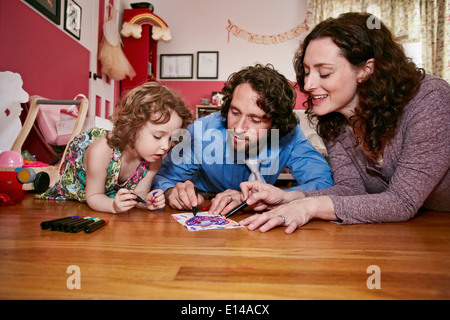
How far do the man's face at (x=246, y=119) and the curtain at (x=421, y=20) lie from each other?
14.0 feet

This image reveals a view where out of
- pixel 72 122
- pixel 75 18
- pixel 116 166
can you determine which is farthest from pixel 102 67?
pixel 116 166

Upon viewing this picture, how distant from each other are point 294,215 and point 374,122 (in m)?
0.48

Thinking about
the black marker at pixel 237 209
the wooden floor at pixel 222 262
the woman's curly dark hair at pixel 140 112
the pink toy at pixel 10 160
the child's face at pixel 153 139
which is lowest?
the wooden floor at pixel 222 262

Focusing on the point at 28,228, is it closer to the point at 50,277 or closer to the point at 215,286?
the point at 50,277

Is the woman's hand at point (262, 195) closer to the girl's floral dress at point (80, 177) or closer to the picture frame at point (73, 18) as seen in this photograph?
the girl's floral dress at point (80, 177)

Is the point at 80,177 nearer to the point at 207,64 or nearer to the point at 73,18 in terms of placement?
the point at 73,18

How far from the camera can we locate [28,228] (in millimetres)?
925

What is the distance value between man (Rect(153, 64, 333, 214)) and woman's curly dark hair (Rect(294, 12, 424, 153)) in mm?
319

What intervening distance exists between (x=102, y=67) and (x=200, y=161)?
3.09 meters

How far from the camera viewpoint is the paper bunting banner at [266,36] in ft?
16.2

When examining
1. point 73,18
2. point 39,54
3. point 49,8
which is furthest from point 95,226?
point 73,18

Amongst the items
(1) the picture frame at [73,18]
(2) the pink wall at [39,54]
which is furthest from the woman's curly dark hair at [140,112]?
(1) the picture frame at [73,18]

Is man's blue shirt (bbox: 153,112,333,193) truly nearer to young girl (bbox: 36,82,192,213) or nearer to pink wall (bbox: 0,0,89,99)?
young girl (bbox: 36,82,192,213)

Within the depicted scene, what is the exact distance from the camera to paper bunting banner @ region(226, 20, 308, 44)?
4.94 metres
